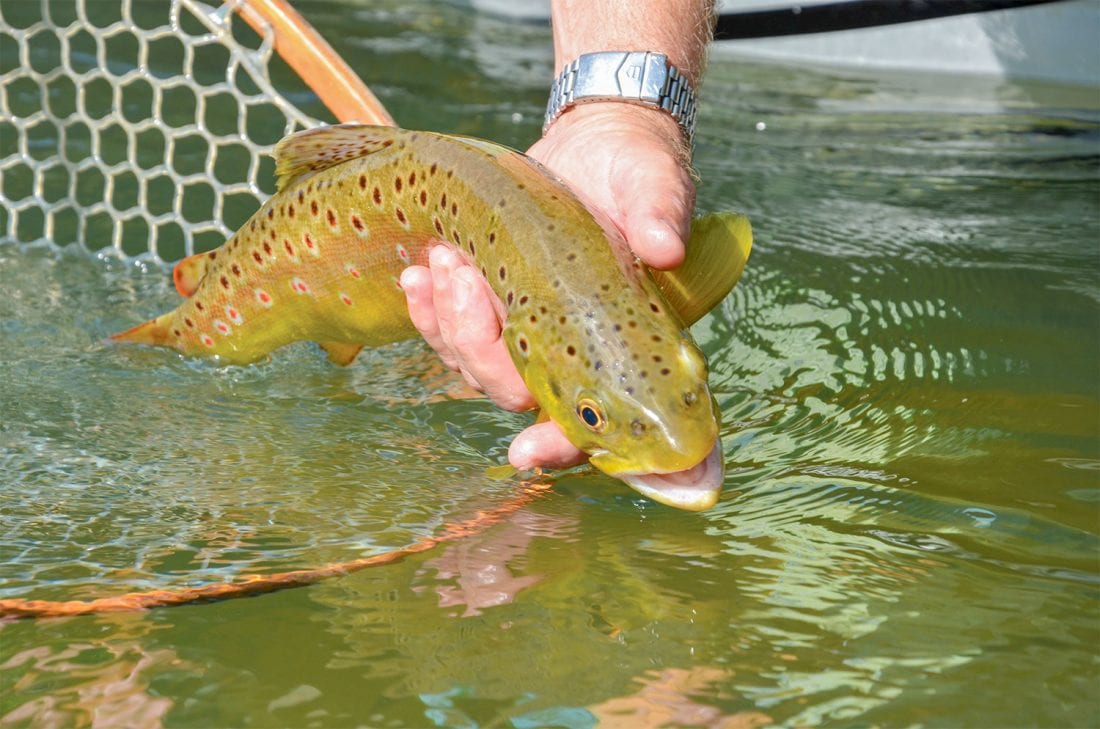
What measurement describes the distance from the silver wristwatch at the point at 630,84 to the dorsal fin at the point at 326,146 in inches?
18.3

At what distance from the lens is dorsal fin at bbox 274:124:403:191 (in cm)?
267

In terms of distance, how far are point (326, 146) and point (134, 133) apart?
182 cm

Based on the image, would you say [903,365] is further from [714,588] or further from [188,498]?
[188,498]

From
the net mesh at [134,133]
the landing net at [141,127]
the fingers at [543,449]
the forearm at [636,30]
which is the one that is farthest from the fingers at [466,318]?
the net mesh at [134,133]

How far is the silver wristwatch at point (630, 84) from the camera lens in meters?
2.85

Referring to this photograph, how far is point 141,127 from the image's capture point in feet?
13.3

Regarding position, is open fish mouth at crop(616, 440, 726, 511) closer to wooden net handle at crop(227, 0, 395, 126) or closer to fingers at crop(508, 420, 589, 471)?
fingers at crop(508, 420, 589, 471)

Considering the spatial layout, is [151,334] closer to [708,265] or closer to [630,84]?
[630,84]

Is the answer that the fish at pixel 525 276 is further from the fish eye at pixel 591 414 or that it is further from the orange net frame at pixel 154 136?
the orange net frame at pixel 154 136

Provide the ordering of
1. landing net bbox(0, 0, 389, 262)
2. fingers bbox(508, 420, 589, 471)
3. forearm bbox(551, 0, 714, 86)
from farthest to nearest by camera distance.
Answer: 1. landing net bbox(0, 0, 389, 262)
2. forearm bbox(551, 0, 714, 86)
3. fingers bbox(508, 420, 589, 471)

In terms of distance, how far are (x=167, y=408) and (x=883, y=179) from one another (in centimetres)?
307

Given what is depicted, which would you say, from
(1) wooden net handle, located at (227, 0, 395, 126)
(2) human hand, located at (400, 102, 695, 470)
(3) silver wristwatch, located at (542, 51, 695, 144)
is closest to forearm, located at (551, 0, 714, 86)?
(3) silver wristwatch, located at (542, 51, 695, 144)

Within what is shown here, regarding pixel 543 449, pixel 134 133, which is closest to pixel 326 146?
pixel 543 449

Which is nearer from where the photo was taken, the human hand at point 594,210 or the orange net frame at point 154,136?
the human hand at point 594,210
